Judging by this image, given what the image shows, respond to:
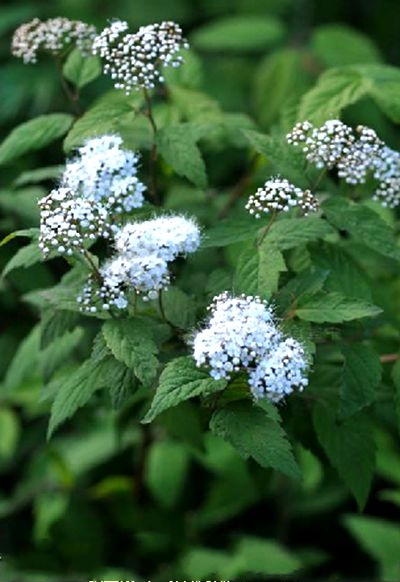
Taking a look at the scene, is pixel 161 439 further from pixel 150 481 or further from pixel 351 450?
pixel 351 450

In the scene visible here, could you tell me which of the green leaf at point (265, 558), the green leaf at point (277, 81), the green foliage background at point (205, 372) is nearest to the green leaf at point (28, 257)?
the green foliage background at point (205, 372)

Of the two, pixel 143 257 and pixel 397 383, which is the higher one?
pixel 143 257

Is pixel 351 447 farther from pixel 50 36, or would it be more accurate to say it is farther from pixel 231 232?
pixel 50 36

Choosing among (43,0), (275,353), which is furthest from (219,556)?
(43,0)

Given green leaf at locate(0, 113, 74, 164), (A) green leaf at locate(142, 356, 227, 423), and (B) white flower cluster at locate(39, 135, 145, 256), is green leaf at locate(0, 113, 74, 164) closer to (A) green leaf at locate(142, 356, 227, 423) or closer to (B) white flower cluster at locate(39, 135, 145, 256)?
(B) white flower cluster at locate(39, 135, 145, 256)

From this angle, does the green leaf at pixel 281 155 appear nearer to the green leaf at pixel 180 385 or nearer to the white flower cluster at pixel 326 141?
the white flower cluster at pixel 326 141

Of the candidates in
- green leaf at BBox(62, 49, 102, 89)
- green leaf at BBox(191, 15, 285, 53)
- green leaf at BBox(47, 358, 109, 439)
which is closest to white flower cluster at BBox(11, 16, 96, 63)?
green leaf at BBox(62, 49, 102, 89)

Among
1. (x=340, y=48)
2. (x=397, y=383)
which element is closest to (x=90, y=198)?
(x=397, y=383)

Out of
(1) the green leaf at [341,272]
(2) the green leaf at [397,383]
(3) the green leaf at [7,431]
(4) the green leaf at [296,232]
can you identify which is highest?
(4) the green leaf at [296,232]
